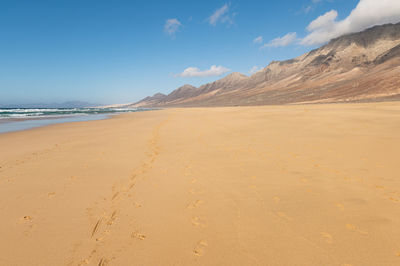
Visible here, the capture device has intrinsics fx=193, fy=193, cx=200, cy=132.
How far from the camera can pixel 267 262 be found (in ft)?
9.46

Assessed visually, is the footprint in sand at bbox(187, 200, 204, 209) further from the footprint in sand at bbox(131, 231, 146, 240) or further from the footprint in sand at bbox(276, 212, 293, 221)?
the footprint in sand at bbox(276, 212, 293, 221)

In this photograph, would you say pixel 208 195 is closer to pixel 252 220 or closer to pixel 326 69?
pixel 252 220

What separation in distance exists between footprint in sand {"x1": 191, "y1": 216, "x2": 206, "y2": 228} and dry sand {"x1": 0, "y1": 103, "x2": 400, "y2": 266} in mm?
20

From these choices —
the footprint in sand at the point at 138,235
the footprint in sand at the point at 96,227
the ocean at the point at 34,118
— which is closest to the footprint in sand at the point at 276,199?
the footprint in sand at the point at 138,235

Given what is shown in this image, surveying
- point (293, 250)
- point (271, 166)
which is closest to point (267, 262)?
point (293, 250)

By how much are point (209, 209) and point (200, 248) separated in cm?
120

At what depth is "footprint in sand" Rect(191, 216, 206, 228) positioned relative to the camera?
383cm

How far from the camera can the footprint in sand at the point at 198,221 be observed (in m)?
3.83

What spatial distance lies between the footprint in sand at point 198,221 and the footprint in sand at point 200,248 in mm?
457

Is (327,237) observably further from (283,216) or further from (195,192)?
(195,192)

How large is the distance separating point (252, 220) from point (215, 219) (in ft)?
2.46

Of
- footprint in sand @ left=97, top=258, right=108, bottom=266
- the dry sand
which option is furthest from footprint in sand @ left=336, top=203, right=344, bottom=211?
footprint in sand @ left=97, top=258, right=108, bottom=266

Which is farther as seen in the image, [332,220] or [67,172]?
[67,172]

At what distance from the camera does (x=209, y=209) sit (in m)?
4.40
